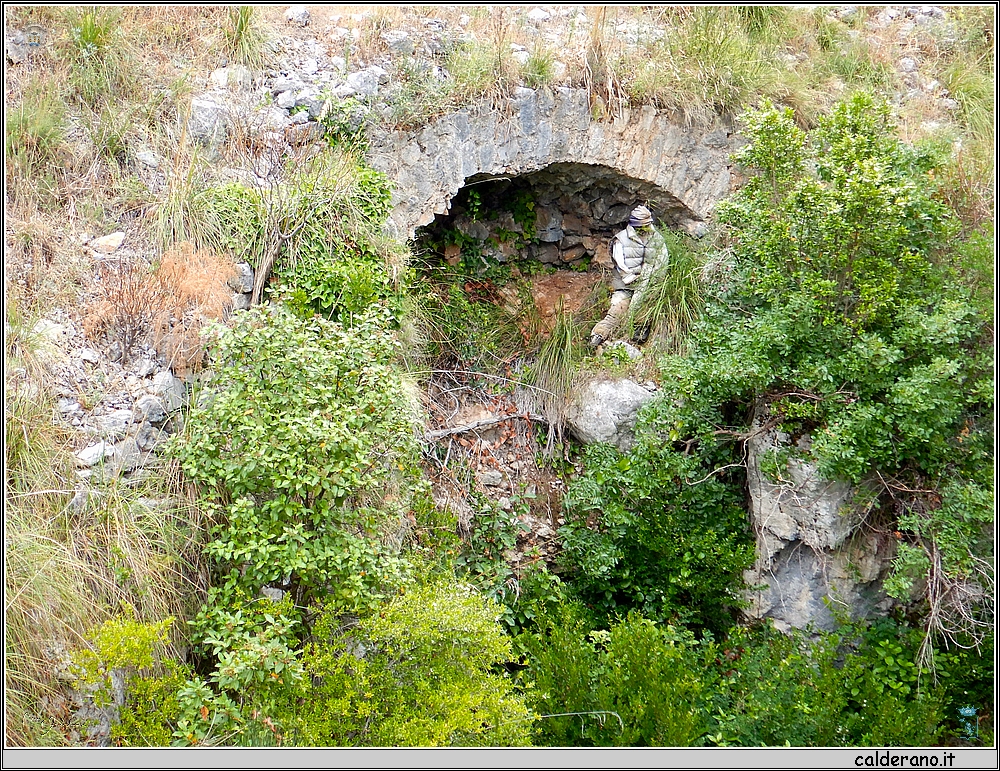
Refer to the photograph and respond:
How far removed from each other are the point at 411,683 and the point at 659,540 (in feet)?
8.57

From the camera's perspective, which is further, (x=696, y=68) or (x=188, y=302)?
(x=696, y=68)

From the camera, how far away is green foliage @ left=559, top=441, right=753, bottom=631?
5.58 metres

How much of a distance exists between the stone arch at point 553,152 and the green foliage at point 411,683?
9.81ft

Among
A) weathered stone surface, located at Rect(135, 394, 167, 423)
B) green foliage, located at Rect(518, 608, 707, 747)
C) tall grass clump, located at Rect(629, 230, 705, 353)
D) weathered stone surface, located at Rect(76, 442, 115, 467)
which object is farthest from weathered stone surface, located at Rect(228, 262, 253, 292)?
tall grass clump, located at Rect(629, 230, 705, 353)

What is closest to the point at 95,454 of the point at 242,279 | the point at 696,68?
the point at 242,279

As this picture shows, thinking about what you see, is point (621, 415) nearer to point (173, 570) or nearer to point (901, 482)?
point (901, 482)

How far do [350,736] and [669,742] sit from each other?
5.66 feet

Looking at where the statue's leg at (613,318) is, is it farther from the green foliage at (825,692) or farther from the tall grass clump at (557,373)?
the green foliage at (825,692)

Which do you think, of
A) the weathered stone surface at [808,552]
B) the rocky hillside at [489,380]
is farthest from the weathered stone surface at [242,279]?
the weathered stone surface at [808,552]

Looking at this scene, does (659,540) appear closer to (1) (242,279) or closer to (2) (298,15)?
(1) (242,279)

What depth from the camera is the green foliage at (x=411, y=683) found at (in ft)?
10.7

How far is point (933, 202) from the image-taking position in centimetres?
479

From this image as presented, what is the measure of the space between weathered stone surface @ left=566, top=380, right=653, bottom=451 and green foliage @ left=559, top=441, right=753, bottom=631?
0.88ft

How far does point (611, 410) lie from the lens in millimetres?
6117
